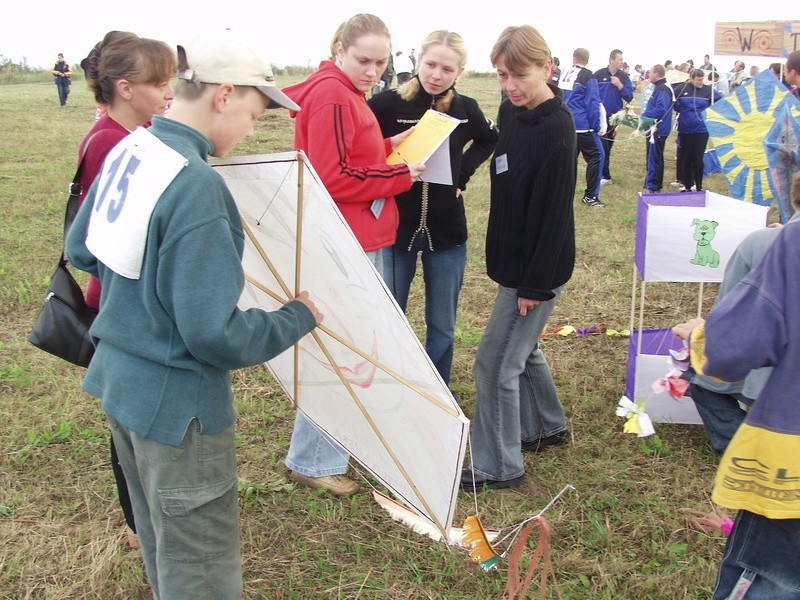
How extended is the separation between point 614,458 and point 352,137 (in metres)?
1.89

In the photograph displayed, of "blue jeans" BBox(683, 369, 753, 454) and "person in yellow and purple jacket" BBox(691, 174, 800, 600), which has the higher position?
"person in yellow and purple jacket" BBox(691, 174, 800, 600)

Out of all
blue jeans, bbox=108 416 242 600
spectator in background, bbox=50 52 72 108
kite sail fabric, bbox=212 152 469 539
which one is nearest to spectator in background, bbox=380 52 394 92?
spectator in background, bbox=50 52 72 108

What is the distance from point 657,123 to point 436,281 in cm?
850

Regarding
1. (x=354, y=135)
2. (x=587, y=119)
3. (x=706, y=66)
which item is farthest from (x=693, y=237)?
(x=706, y=66)

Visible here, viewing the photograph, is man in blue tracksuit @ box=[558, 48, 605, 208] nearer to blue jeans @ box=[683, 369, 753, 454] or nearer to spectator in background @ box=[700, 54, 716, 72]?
blue jeans @ box=[683, 369, 753, 454]

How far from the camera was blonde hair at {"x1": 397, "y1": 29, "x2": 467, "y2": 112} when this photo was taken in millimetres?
3209

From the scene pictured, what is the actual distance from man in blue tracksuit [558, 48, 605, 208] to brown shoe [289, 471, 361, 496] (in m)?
6.78

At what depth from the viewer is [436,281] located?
3.53 meters

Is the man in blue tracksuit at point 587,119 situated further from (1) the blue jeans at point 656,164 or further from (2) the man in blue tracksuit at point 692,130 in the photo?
(2) the man in blue tracksuit at point 692,130

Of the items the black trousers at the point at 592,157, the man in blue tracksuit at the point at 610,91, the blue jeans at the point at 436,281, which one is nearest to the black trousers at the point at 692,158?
the man in blue tracksuit at the point at 610,91

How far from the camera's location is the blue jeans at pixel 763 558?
181 cm

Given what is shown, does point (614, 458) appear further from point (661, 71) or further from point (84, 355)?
point (661, 71)

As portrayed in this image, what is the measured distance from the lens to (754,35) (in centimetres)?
1157

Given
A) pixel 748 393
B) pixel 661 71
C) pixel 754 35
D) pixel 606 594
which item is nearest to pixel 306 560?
pixel 606 594
